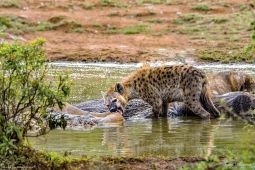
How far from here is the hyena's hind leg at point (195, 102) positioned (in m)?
9.31

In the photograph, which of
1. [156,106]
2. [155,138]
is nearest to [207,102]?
[156,106]

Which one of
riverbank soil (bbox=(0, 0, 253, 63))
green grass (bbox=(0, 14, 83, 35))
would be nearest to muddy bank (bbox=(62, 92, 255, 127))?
riverbank soil (bbox=(0, 0, 253, 63))

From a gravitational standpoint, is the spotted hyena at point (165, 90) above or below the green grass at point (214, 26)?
below

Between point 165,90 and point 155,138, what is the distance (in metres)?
2.16

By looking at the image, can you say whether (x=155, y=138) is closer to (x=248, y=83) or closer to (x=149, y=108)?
(x=149, y=108)

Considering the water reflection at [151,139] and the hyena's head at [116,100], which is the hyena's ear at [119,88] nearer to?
the hyena's head at [116,100]

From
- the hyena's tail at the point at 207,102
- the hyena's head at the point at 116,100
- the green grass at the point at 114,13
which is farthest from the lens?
the green grass at the point at 114,13

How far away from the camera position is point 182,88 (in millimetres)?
9453

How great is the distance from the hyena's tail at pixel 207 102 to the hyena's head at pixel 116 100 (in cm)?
110

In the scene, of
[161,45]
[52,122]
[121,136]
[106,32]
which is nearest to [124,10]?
[106,32]

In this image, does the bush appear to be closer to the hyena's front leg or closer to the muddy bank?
the muddy bank

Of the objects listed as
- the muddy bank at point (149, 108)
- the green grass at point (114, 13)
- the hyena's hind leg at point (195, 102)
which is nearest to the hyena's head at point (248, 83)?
the muddy bank at point (149, 108)

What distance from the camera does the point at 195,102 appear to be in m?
9.36

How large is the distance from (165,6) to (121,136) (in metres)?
17.3
